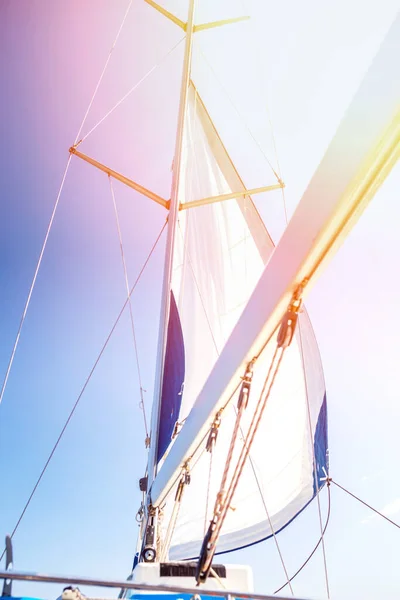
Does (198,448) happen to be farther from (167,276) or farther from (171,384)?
(167,276)

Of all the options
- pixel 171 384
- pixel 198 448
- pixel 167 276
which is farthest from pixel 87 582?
pixel 167 276

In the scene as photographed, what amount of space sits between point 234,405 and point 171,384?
74 centimetres

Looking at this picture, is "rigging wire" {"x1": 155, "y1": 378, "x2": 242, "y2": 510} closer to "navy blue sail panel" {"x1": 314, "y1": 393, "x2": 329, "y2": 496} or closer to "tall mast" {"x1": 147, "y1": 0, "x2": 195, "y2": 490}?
"tall mast" {"x1": 147, "y1": 0, "x2": 195, "y2": 490}

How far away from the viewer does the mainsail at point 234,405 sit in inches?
178

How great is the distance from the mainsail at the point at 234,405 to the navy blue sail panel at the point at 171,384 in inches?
0.6

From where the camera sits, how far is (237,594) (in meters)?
1.52

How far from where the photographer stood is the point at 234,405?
13.2ft

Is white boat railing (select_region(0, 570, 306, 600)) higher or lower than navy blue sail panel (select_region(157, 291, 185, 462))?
lower

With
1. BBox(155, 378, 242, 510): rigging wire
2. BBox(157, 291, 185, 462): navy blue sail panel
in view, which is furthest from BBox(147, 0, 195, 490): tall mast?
BBox(155, 378, 242, 510): rigging wire

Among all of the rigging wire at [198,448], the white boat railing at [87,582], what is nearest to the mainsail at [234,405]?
the rigging wire at [198,448]

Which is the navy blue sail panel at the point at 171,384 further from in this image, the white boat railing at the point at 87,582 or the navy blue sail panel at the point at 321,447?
the white boat railing at the point at 87,582

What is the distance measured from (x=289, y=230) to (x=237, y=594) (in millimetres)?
1534

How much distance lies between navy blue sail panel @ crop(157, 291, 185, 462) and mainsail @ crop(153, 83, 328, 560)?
0.02 meters

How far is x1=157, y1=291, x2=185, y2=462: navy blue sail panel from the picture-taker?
3.86m
